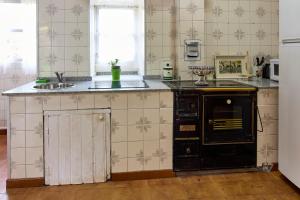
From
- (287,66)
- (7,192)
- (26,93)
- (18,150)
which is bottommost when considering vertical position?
(7,192)

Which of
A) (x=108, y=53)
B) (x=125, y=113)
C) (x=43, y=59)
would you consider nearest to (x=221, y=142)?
(x=125, y=113)

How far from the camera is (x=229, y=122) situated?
9.87ft

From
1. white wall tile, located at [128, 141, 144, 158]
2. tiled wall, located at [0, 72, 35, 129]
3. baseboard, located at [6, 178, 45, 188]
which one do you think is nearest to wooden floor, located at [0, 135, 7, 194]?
baseboard, located at [6, 178, 45, 188]

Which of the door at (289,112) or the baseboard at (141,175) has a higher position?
the door at (289,112)

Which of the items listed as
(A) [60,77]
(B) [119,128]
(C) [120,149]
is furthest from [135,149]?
(A) [60,77]

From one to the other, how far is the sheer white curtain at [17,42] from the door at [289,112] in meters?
3.05

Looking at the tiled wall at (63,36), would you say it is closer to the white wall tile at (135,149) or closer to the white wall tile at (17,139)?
the white wall tile at (17,139)

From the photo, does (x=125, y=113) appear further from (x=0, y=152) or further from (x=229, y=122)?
(x=0, y=152)

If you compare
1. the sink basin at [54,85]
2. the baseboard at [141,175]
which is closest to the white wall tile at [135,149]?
the baseboard at [141,175]

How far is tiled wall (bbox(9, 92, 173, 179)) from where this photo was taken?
2.71 meters

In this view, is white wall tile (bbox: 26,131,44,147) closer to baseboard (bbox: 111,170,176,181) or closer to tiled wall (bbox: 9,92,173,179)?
tiled wall (bbox: 9,92,173,179)

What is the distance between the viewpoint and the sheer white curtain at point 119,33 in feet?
12.5

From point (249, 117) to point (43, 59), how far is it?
2187 millimetres

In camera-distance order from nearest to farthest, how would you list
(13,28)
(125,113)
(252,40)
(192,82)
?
1. (125,113)
2. (192,82)
3. (252,40)
4. (13,28)
